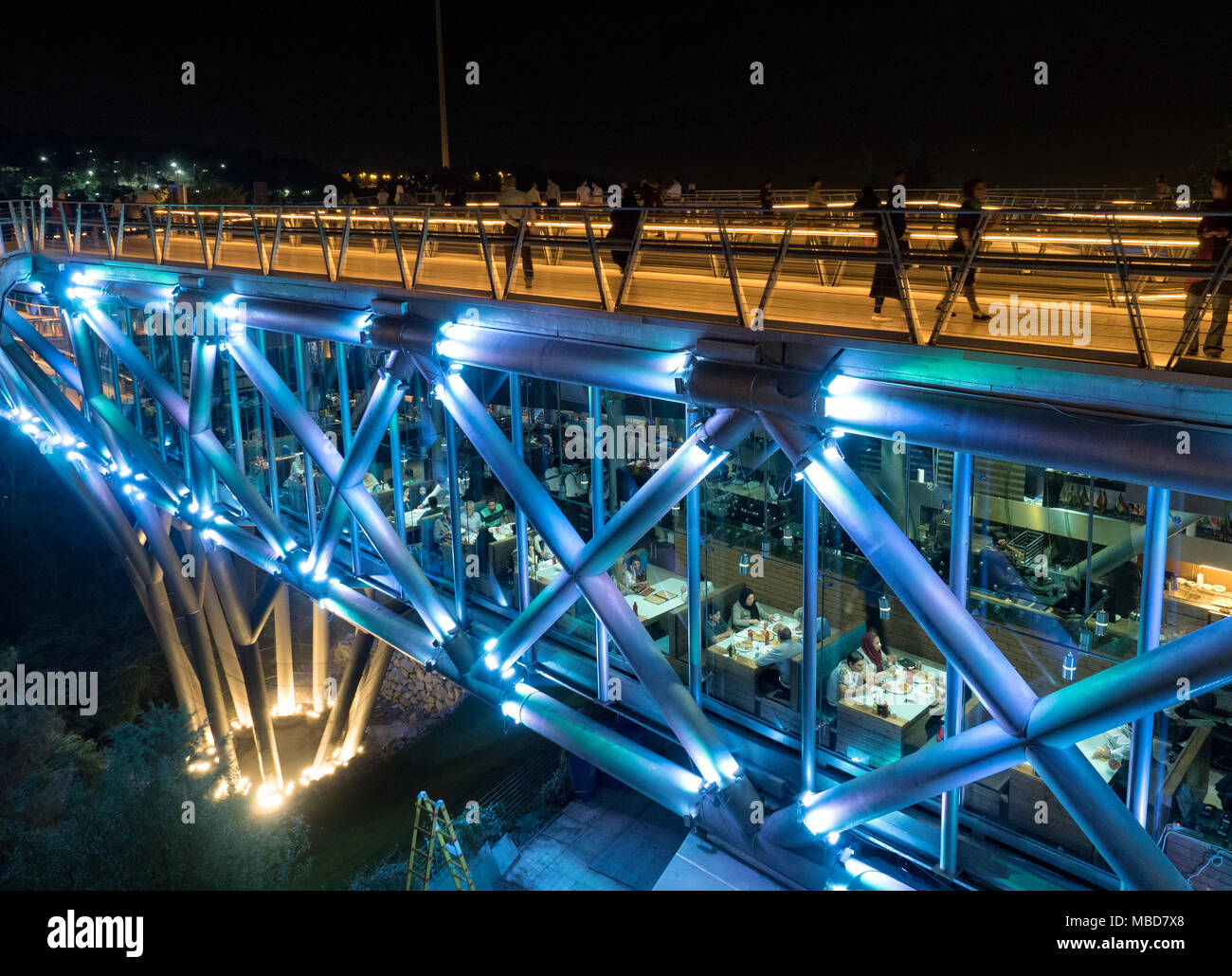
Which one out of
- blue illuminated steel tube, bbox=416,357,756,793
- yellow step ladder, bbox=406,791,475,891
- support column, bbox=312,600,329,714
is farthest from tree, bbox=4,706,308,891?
blue illuminated steel tube, bbox=416,357,756,793

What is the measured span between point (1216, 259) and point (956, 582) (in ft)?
8.02

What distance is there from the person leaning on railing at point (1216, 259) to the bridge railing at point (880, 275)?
0.06 feet

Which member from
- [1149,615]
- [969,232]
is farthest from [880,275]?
[1149,615]

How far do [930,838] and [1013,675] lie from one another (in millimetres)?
1801

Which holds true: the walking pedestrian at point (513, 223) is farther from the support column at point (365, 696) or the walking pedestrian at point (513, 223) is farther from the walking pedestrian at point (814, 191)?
the support column at point (365, 696)

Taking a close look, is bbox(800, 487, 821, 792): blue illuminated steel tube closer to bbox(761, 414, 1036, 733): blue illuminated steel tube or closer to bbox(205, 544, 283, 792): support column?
bbox(761, 414, 1036, 733): blue illuminated steel tube

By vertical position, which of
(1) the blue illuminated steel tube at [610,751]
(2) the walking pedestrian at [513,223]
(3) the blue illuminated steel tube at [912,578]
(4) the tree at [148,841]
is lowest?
(4) the tree at [148,841]

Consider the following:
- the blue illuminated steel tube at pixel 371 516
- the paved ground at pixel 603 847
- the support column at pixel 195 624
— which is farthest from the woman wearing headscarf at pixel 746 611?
the support column at pixel 195 624

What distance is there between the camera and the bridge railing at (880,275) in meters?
5.04

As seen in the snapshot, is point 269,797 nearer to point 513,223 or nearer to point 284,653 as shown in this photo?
point 284,653

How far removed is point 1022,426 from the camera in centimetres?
503

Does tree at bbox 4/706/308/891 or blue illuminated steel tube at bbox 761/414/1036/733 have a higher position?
blue illuminated steel tube at bbox 761/414/1036/733

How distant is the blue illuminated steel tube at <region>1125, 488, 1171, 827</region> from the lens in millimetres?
4977

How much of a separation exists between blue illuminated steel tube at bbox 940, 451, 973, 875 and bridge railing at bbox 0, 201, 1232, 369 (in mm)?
869
